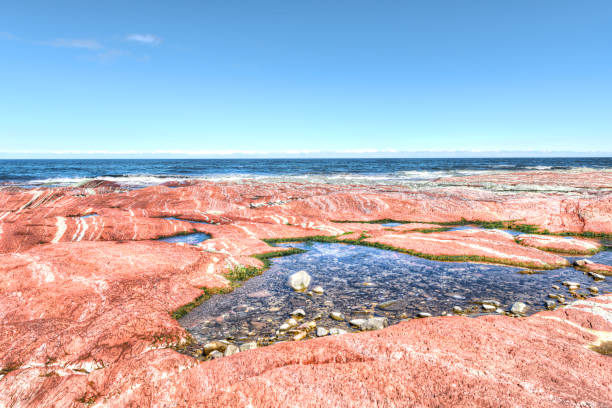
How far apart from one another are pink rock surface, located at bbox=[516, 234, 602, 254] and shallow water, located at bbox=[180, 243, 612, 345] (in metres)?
1.11

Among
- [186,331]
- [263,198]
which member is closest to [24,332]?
[186,331]

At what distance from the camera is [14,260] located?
11531 mm

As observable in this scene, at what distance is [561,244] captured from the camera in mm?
18656

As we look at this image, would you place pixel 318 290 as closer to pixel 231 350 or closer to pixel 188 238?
pixel 231 350

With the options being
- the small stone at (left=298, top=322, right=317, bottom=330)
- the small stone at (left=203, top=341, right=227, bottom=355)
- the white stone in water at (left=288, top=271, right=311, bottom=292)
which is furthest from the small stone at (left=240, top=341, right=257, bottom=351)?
the white stone in water at (left=288, top=271, right=311, bottom=292)

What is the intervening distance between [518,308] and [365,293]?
5597 mm

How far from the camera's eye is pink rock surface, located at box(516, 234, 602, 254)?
18.2 metres

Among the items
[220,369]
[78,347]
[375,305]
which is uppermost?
[220,369]

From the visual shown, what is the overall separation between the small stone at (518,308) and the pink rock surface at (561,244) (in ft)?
34.6

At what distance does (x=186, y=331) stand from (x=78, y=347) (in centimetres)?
269

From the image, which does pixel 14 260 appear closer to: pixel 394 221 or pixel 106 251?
pixel 106 251

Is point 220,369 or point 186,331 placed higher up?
point 220,369

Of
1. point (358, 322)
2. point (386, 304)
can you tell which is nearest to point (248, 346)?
point (358, 322)

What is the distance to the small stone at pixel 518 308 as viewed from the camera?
1052 cm
